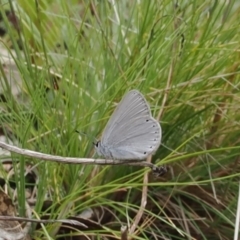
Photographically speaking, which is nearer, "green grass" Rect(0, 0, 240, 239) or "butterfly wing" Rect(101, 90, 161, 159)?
"butterfly wing" Rect(101, 90, 161, 159)

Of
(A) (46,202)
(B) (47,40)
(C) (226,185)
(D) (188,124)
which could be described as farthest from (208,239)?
(B) (47,40)

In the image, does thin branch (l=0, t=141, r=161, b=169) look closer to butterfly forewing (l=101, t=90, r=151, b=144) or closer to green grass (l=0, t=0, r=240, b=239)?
butterfly forewing (l=101, t=90, r=151, b=144)

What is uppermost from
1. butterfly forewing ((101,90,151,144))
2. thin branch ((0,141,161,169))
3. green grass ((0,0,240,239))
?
butterfly forewing ((101,90,151,144))

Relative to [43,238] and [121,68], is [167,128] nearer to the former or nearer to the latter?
[121,68]

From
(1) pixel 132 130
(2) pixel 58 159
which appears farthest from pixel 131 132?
(2) pixel 58 159

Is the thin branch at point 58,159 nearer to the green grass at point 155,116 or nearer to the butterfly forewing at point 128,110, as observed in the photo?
the butterfly forewing at point 128,110

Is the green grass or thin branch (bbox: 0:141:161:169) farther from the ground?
thin branch (bbox: 0:141:161:169)

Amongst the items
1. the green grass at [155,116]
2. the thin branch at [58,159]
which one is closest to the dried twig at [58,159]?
the thin branch at [58,159]

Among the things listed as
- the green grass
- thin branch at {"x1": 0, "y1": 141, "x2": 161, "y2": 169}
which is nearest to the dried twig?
thin branch at {"x1": 0, "y1": 141, "x2": 161, "y2": 169}
